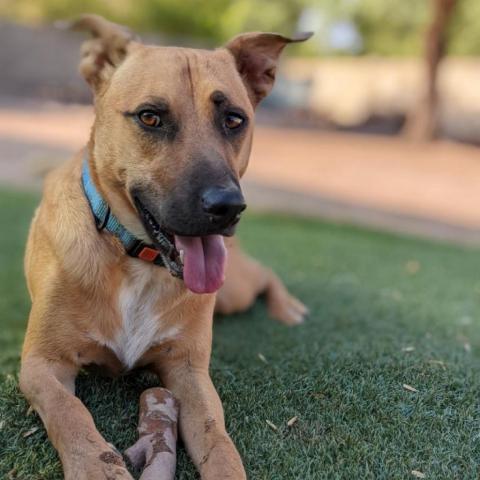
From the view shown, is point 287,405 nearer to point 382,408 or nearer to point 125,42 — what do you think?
point 382,408

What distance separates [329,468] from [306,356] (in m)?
1.13

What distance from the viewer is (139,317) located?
2.82 meters

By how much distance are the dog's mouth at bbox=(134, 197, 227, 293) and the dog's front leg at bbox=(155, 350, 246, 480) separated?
400 millimetres

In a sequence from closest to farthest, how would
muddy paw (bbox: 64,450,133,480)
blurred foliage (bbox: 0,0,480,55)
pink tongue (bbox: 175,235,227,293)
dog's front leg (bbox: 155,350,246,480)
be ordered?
muddy paw (bbox: 64,450,133,480), dog's front leg (bbox: 155,350,246,480), pink tongue (bbox: 175,235,227,293), blurred foliage (bbox: 0,0,480,55)

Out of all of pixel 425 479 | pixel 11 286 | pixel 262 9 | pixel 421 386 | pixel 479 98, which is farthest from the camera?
pixel 262 9

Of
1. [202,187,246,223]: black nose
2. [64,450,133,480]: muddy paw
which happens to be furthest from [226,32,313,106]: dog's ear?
[64,450,133,480]: muddy paw

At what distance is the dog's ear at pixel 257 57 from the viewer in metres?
3.22

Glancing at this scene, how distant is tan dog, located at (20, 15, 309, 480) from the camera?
247 centimetres

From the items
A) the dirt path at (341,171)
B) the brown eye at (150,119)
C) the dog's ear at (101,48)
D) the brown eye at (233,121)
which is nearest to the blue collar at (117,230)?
the brown eye at (150,119)

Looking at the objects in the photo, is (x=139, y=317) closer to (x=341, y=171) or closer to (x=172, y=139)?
(x=172, y=139)

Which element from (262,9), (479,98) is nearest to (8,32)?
(262,9)

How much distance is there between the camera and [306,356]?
137 inches

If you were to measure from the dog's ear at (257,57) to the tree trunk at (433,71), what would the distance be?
A: 13.2m

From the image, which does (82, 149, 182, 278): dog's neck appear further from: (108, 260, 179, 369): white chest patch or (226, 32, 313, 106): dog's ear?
(226, 32, 313, 106): dog's ear
